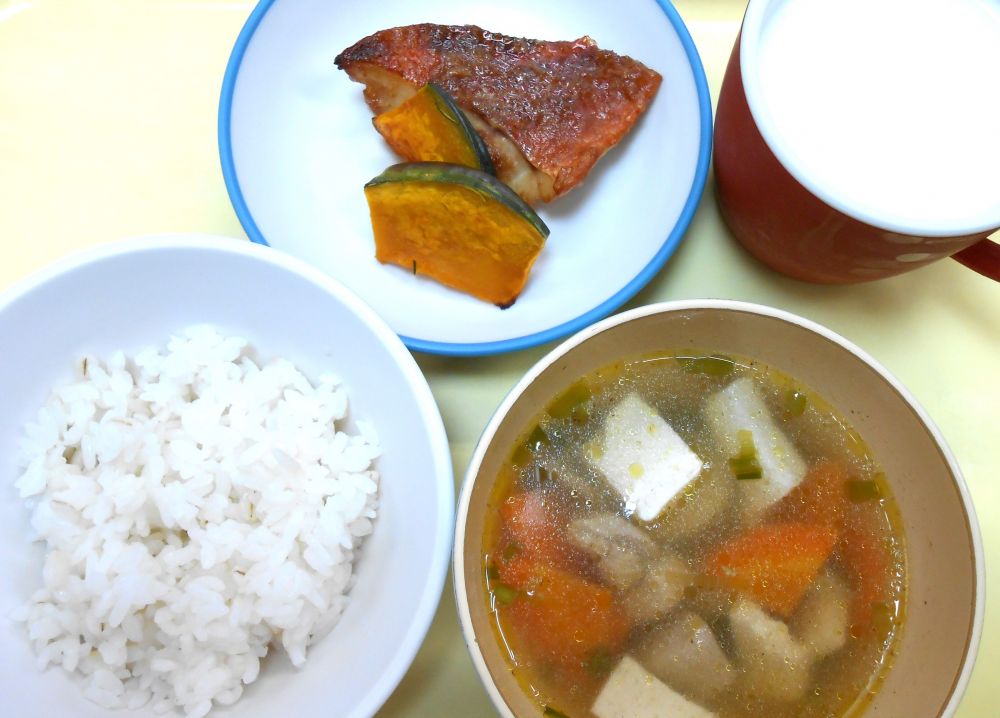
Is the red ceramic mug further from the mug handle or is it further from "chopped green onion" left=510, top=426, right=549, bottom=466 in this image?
"chopped green onion" left=510, top=426, right=549, bottom=466

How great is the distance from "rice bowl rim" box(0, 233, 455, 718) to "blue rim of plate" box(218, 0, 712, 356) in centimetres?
13

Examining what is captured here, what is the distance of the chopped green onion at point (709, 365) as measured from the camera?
43.7 inches

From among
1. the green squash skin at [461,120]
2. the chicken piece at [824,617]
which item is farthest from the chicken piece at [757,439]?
the green squash skin at [461,120]

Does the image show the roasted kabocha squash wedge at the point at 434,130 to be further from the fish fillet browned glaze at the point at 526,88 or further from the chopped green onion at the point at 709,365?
the chopped green onion at the point at 709,365

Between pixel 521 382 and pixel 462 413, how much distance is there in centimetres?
32

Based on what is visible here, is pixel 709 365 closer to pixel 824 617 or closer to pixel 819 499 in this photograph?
pixel 819 499

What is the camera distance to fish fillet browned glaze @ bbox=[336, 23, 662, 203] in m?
1.22

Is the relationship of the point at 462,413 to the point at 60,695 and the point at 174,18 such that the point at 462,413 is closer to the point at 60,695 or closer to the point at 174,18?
the point at 60,695

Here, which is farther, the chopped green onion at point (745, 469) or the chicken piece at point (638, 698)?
the chopped green onion at point (745, 469)

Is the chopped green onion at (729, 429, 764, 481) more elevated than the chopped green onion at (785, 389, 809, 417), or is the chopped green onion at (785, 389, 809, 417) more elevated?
the chopped green onion at (785, 389, 809, 417)

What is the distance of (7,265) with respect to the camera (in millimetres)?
1293

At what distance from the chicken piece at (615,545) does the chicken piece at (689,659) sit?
9 cm

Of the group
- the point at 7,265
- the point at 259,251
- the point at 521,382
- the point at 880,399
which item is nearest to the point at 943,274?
the point at 880,399

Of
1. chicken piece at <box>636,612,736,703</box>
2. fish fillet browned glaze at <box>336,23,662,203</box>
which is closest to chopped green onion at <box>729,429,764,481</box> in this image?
chicken piece at <box>636,612,736,703</box>
